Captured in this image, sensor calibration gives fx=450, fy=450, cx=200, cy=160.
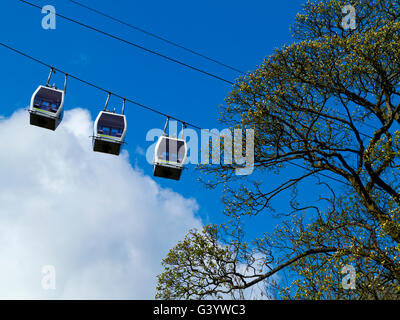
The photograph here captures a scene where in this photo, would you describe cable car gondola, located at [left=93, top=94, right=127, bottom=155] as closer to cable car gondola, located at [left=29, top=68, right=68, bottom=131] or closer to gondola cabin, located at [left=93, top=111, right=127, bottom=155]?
gondola cabin, located at [left=93, top=111, right=127, bottom=155]

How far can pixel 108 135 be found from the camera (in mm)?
13086

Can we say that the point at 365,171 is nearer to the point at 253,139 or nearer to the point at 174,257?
the point at 253,139

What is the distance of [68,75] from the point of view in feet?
45.1

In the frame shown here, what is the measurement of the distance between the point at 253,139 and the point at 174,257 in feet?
16.4

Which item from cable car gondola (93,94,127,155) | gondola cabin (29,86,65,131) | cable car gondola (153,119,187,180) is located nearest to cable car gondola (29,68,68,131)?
gondola cabin (29,86,65,131)

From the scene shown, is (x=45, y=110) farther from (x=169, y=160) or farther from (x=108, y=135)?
(x=169, y=160)

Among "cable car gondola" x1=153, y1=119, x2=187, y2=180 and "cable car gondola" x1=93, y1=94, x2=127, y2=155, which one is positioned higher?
"cable car gondola" x1=93, y1=94, x2=127, y2=155

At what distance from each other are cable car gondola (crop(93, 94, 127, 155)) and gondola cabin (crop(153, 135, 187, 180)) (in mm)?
1142

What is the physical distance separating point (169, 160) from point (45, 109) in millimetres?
3872

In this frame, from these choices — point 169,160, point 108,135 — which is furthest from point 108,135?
point 169,160

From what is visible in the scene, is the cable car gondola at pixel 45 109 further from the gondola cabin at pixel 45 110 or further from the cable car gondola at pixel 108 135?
the cable car gondola at pixel 108 135

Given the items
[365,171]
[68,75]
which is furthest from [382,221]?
[68,75]

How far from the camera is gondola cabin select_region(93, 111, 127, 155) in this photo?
516 inches
